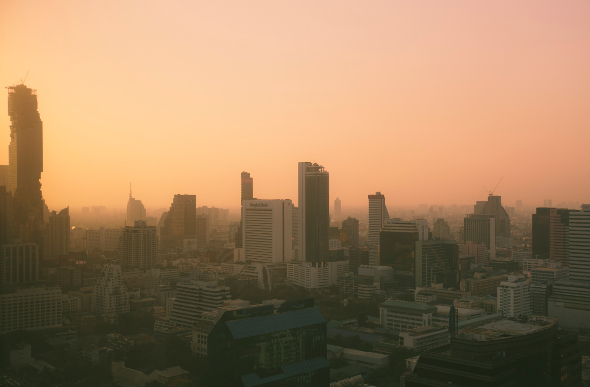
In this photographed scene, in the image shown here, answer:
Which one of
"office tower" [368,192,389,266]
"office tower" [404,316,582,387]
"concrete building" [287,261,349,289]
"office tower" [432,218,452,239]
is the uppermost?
"office tower" [368,192,389,266]

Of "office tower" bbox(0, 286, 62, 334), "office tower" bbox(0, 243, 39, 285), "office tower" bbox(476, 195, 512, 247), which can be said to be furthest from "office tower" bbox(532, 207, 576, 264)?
"office tower" bbox(0, 243, 39, 285)

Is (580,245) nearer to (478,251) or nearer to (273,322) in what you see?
(273,322)

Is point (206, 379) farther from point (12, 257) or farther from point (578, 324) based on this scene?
point (578, 324)

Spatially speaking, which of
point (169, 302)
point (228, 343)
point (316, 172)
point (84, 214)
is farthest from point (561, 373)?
point (316, 172)

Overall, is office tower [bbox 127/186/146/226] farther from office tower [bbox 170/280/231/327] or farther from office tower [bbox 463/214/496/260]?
office tower [bbox 463/214/496/260]

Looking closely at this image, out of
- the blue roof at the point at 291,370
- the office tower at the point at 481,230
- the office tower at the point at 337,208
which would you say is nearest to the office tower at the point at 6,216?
the blue roof at the point at 291,370

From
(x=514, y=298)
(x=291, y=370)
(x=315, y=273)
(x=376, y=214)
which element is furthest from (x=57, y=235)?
(x=376, y=214)

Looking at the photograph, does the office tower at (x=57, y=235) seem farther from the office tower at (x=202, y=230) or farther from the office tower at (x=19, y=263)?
the office tower at (x=202, y=230)
